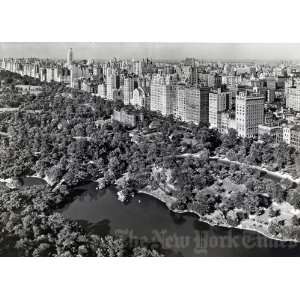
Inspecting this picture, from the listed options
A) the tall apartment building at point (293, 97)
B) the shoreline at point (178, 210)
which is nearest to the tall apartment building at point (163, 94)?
the shoreline at point (178, 210)

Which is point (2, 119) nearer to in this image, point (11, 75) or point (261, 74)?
point (11, 75)

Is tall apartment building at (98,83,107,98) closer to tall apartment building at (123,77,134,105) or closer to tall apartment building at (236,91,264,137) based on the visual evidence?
tall apartment building at (123,77,134,105)

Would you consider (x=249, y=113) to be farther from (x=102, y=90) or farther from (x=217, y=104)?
(x=102, y=90)
